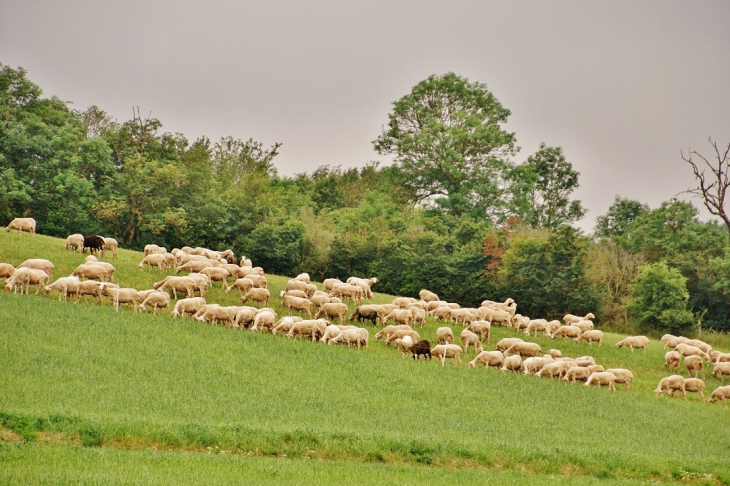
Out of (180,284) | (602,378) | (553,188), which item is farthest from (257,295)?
(553,188)

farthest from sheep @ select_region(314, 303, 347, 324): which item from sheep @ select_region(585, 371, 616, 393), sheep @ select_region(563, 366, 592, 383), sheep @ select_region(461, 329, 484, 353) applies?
sheep @ select_region(585, 371, 616, 393)

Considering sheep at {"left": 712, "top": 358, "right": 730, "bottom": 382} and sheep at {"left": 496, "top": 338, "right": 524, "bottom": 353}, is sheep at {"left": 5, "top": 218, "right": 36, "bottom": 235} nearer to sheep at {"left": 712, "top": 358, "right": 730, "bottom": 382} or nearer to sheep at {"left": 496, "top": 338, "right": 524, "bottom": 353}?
sheep at {"left": 496, "top": 338, "right": 524, "bottom": 353}

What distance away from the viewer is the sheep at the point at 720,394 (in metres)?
33.2

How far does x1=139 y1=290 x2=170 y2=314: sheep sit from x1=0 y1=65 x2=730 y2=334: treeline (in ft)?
120

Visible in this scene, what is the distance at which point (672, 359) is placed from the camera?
3959 cm

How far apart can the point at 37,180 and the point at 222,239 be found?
55.4 ft

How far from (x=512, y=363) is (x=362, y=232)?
43.6 metres

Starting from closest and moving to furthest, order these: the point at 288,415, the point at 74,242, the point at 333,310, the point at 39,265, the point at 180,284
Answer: the point at 288,415
the point at 39,265
the point at 180,284
the point at 333,310
the point at 74,242

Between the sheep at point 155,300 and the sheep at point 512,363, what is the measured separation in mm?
14527

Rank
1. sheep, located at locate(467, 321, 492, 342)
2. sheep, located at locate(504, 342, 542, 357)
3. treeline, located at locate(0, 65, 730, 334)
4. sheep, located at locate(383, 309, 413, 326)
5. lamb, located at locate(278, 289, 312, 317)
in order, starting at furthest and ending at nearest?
treeline, located at locate(0, 65, 730, 334)
sheep, located at locate(467, 321, 492, 342)
sheep, located at locate(383, 309, 413, 326)
lamb, located at locate(278, 289, 312, 317)
sheep, located at locate(504, 342, 542, 357)

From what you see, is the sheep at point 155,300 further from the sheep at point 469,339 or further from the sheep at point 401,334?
the sheep at point 469,339

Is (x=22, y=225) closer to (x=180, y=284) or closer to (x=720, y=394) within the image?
(x=180, y=284)

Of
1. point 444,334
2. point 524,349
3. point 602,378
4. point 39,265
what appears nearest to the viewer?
point 602,378

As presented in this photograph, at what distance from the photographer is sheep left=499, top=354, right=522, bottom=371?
110 ft
